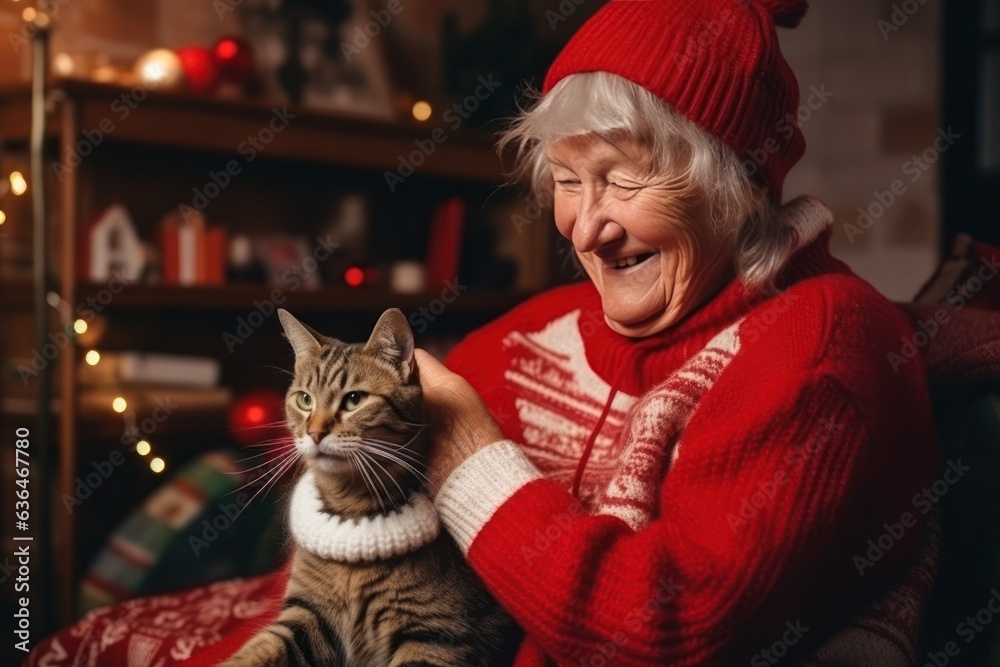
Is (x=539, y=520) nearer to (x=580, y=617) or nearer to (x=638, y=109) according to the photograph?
(x=580, y=617)

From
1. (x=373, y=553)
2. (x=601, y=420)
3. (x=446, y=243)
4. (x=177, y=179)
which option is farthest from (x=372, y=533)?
(x=446, y=243)

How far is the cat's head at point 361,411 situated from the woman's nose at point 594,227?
0.82ft

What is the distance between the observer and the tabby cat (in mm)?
982

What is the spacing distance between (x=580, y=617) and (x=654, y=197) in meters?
0.51

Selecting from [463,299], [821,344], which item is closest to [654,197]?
[821,344]

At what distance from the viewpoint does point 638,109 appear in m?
1.10

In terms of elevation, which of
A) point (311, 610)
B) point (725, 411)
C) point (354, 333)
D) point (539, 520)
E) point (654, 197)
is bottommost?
point (354, 333)

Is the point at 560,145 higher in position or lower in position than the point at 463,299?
higher

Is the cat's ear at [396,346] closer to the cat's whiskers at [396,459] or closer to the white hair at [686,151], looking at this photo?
the cat's whiskers at [396,459]

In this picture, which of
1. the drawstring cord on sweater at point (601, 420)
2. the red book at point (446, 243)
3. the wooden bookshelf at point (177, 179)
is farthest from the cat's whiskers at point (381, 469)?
the red book at point (446, 243)

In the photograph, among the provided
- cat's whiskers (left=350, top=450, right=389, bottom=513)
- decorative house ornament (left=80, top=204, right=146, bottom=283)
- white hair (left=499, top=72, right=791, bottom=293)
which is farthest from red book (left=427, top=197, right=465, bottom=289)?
cat's whiskers (left=350, top=450, right=389, bottom=513)

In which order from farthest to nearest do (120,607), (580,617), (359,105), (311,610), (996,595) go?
(359,105) < (120,607) < (996,595) < (311,610) < (580,617)

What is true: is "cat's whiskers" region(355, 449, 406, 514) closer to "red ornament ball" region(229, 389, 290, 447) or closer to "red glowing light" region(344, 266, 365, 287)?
"red ornament ball" region(229, 389, 290, 447)

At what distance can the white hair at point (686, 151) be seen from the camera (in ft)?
3.61
